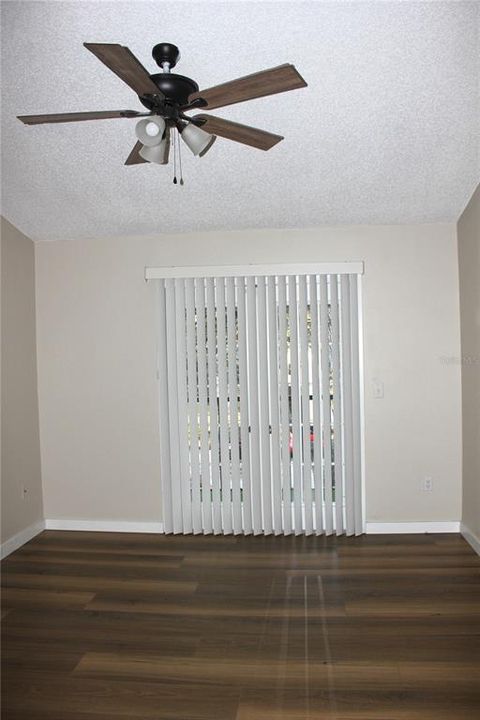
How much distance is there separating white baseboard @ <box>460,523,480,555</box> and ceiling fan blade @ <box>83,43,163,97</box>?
3.65 meters

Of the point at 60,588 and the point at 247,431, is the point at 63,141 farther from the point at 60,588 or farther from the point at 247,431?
the point at 60,588

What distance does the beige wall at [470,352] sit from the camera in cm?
412

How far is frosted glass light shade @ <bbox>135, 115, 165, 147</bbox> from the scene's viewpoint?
2170mm

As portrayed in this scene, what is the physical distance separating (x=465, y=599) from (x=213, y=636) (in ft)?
4.93

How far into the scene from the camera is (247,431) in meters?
4.61

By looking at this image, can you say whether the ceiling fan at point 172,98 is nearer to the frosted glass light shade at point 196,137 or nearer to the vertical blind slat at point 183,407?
the frosted glass light shade at point 196,137

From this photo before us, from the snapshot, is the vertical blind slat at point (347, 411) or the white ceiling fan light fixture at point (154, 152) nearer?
the white ceiling fan light fixture at point (154, 152)

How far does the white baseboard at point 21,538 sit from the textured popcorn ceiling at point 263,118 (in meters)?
2.42

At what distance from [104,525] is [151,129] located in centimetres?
357

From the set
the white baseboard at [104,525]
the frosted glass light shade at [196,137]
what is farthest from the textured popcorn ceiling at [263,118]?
the white baseboard at [104,525]

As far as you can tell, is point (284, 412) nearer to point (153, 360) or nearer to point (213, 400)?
point (213, 400)

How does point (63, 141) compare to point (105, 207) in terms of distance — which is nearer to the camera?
point (63, 141)

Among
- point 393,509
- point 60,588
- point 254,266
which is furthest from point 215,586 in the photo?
point 254,266

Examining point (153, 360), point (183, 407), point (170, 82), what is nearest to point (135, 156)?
point (170, 82)
